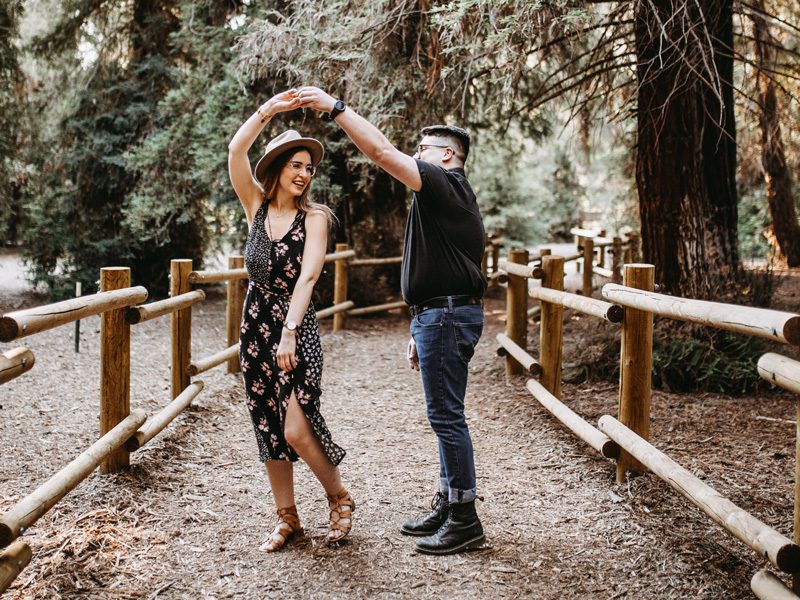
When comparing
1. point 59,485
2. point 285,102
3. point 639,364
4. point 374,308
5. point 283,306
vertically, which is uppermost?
point 285,102

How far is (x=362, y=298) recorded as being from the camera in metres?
11.6

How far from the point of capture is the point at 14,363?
2.74m

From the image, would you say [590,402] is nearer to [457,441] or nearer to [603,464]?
[603,464]

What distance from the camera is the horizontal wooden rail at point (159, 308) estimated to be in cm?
451

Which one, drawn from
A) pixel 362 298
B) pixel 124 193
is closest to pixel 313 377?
pixel 362 298

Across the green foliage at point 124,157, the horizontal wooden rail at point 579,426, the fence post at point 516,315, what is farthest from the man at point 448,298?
the green foliage at point 124,157

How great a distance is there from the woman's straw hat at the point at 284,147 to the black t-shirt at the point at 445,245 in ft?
1.96

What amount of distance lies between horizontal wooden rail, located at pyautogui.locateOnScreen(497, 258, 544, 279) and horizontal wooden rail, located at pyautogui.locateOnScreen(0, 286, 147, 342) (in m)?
3.16

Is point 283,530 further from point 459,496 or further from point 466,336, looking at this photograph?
point 466,336

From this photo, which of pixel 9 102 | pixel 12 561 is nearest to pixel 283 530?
pixel 12 561

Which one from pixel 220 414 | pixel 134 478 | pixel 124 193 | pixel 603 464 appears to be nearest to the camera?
pixel 134 478

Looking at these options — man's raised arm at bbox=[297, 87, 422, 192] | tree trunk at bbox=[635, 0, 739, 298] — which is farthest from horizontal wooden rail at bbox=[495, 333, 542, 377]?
man's raised arm at bbox=[297, 87, 422, 192]

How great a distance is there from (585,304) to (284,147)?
2.41m

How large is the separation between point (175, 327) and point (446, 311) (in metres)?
3.14
